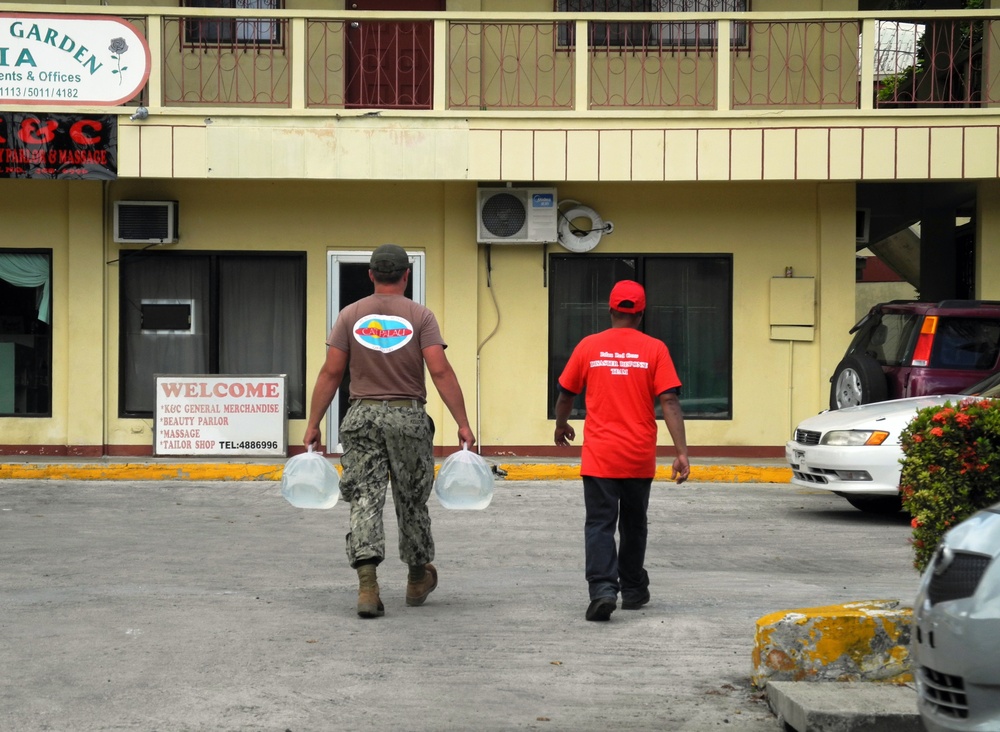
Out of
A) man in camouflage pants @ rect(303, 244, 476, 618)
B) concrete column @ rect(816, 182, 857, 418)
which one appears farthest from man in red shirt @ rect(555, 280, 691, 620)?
concrete column @ rect(816, 182, 857, 418)

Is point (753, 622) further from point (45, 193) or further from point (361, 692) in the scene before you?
point (45, 193)

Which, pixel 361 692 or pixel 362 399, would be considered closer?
pixel 361 692

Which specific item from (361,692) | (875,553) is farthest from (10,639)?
(875,553)

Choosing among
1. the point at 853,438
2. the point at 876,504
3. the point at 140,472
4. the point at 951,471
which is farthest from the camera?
the point at 140,472

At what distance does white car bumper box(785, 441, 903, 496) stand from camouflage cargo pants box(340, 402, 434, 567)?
17.2 feet

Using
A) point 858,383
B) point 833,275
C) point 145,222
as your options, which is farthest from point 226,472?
point 833,275

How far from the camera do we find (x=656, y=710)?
550 cm

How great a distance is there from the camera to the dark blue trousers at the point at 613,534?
7008 millimetres

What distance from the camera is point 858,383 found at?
13781mm

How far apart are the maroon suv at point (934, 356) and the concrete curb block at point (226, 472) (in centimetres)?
170

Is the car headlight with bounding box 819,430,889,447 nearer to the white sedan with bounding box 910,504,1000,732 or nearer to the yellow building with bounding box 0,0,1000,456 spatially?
the yellow building with bounding box 0,0,1000,456

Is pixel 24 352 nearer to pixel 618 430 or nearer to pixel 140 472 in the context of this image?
pixel 140 472

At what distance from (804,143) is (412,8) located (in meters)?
5.37

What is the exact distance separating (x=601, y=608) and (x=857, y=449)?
16.6ft
